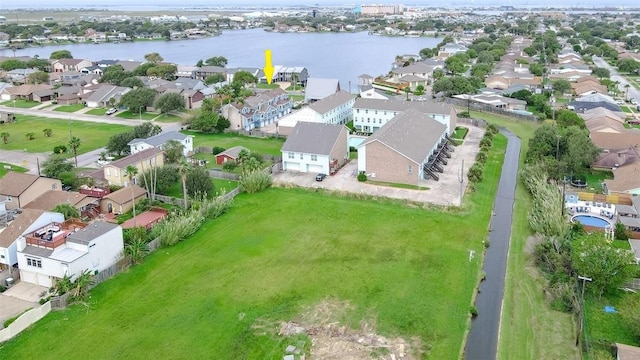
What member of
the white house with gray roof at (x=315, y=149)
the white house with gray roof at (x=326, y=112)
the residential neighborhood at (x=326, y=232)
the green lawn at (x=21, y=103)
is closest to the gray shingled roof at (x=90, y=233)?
the residential neighborhood at (x=326, y=232)

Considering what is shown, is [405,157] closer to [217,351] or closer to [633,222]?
[633,222]

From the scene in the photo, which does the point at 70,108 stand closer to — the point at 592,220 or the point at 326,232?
the point at 326,232

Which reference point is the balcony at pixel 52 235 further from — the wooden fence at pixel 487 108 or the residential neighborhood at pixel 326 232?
the wooden fence at pixel 487 108

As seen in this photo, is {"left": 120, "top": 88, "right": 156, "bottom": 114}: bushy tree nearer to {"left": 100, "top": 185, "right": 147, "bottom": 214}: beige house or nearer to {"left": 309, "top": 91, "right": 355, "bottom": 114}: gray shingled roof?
{"left": 309, "top": 91, "right": 355, "bottom": 114}: gray shingled roof

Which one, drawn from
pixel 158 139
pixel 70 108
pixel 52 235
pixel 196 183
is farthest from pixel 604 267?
pixel 70 108

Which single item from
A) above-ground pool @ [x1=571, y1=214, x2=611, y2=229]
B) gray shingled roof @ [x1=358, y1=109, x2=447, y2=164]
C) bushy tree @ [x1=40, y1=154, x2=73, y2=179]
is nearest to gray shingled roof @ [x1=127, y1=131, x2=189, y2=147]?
bushy tree @ [x1=40, y1=154, x2=73, y2=179]

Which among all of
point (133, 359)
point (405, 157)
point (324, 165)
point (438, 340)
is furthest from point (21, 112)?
point (438, 340)
